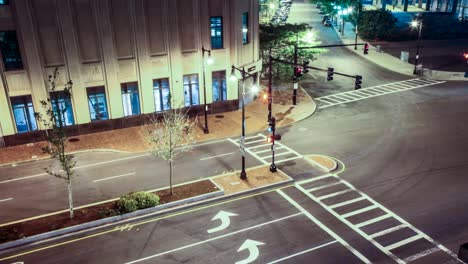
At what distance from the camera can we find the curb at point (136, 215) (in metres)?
20.7

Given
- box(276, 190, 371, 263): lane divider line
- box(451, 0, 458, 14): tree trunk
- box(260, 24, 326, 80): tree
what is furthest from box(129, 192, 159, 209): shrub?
box(451, 0, 458, 14): tree trunk

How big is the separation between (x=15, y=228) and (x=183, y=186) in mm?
9802

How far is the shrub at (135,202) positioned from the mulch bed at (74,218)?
2.05 ft

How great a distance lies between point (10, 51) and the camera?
104ft

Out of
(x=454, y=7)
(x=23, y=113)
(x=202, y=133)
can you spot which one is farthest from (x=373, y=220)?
(x=454, y=7)

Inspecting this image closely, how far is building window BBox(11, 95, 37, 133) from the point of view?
3300 cm

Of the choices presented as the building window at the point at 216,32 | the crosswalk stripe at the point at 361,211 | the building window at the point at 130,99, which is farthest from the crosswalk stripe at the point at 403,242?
the building window at the point at 216,32

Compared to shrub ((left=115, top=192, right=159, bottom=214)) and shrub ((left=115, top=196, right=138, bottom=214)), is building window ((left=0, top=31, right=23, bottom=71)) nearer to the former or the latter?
shrub ((left=115, top=192, right=159, bottom=214))

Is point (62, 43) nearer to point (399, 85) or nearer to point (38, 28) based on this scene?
point (38, 28)

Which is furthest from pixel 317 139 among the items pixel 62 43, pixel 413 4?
pixel 413 4

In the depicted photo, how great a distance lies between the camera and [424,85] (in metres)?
50.3

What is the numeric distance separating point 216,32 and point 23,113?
18.7 meters

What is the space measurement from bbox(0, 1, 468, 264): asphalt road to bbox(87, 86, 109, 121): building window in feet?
25.1

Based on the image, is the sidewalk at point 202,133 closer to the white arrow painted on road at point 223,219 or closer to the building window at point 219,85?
the building window at point 219,85
